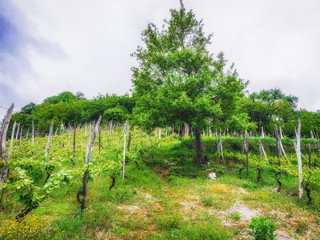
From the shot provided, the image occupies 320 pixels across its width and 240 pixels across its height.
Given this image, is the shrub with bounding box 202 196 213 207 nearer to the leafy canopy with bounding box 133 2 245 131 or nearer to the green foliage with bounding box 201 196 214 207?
the green foliage with bounding box 201 196 214 207

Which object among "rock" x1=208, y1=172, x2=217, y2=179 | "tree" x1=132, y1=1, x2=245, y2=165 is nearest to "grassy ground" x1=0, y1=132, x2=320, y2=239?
"rock" x1=208, y1=172, x2=217, y2=179

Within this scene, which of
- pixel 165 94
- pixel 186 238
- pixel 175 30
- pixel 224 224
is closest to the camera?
pixel 186 238

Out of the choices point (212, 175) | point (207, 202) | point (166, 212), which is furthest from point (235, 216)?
point (212, 175)

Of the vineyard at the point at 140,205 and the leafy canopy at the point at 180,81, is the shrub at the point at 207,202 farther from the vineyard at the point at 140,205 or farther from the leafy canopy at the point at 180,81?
the leafy canopy at the point at 180,81

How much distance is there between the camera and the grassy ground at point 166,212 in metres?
5.32

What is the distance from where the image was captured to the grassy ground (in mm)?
5316

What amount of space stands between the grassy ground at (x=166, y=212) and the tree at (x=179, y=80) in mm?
5017

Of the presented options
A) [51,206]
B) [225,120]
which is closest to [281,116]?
[225,120]

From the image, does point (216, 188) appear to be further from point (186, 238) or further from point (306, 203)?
Answer: point (186, 238)

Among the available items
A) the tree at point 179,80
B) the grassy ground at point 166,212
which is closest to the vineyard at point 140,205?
the grassy ground at point 166,212

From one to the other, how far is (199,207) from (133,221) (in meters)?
3.42

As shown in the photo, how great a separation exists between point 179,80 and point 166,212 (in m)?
9.75

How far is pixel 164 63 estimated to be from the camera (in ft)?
49.1

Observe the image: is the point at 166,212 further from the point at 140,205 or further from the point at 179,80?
the point at 179,80
